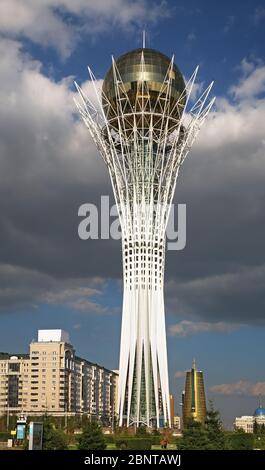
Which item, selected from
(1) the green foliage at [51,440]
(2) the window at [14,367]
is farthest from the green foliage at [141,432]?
(2) the window at [14,367]

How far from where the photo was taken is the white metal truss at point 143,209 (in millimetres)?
99188

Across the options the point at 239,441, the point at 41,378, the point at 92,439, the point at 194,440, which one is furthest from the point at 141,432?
the point at 41,378

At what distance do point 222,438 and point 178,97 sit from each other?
57531mm

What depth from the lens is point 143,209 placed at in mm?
101250

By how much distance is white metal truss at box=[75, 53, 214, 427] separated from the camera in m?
99.2

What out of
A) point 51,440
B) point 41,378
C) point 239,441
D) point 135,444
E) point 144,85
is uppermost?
point 144,85

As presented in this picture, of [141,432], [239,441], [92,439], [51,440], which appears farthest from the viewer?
[141,432]

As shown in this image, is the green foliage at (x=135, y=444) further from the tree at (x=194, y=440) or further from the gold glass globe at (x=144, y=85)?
the gold glass globe at (x=144, y=85)

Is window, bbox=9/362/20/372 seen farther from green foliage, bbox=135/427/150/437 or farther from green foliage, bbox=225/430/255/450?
green foliage, bbox=225/430/255/450

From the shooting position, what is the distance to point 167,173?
339 feet

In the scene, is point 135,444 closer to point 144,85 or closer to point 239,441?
point 239,441

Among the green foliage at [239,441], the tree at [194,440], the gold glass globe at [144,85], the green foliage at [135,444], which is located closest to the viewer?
the tree at [194,440]

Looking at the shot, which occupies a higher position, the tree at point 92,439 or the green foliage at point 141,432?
the green foliage at point 141,432

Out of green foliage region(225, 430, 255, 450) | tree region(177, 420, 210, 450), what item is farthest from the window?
tree region(177, 420, 210, 450)
